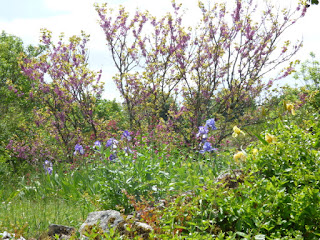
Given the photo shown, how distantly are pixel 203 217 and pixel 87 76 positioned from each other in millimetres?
6817

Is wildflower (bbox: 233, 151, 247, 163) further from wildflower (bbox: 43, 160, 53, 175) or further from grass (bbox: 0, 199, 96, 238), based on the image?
wildflower (bbox: 43, 160, 53, 175)

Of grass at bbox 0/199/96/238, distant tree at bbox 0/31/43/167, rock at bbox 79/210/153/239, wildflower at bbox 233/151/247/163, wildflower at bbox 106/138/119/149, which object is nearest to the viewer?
rock at bbox 79/210/153/239

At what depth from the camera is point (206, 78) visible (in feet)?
30.9

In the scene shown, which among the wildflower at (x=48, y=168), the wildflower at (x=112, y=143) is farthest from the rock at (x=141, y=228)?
the wildflower at (x=48, y=168)

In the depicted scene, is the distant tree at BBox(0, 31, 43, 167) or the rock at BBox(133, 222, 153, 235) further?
the distant tree at BBox(0, 31, 43, 167)

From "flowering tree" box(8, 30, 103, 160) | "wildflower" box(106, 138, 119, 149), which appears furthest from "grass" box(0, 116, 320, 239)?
"flowering tree" box(8, 30, 103, 160)

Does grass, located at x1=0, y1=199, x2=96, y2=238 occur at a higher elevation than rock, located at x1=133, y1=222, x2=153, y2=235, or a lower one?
higher

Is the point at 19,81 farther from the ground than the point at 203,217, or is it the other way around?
the point at 19,81

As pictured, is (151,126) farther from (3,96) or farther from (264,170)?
(3,96)

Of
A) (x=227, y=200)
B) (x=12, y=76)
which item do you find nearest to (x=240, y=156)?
(x=227, y=200)

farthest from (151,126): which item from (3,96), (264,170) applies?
(3,96)

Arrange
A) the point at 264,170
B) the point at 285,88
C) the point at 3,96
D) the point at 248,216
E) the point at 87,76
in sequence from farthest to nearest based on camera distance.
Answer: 1. the point at 3,96
2. the point at 285,88
3. the point at 87,76
4. the point at 264,170
5. the point at 248,216

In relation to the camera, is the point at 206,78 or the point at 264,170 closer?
the point at 264,170

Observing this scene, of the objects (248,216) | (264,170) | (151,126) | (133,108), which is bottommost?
(248,216)
